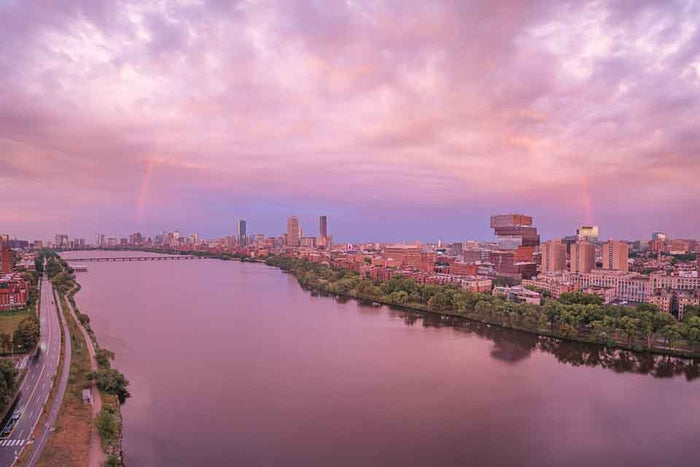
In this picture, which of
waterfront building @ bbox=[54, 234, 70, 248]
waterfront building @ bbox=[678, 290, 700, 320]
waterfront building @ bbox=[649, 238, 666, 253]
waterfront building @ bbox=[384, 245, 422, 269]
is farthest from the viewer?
waterfront building @ bbox=[54, 234, 70, 248]

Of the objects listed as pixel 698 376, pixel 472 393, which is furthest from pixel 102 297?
pixel 698 376

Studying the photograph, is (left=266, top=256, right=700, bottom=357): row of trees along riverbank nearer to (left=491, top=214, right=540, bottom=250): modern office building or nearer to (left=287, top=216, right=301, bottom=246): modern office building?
(left=491, top=214, right=540, bottom=250): modern office building

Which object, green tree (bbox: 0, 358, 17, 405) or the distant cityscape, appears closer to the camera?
green tree (bbox: 0, 358, 17, 405)

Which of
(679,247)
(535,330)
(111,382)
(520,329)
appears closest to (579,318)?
(535,330)

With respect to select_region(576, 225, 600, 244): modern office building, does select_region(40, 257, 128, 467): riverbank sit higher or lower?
lower

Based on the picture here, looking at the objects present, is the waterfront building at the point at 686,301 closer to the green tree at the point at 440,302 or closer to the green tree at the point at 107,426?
the green tree at the point at 440,302

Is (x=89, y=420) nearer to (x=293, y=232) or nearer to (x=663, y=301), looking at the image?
(x=663, y=301)

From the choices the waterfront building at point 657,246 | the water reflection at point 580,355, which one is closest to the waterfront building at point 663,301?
the water reflection at point 580,355

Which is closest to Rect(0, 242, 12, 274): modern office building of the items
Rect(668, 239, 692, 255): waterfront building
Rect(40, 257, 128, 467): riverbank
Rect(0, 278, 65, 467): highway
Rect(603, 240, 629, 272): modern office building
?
Rect(0, 278, 65, 467): highway
